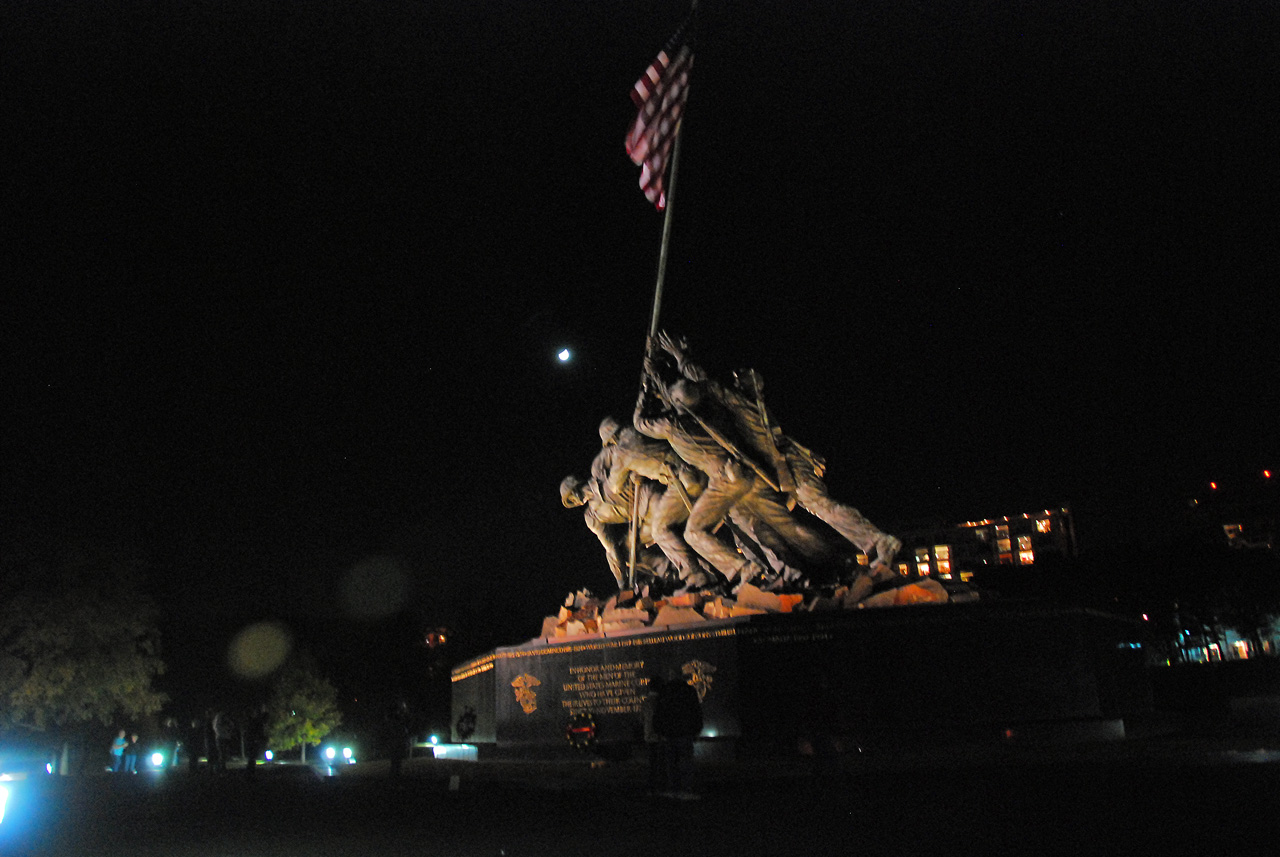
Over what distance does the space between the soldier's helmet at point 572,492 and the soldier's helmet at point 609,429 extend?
1.20 meters

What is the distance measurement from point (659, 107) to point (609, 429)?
19.0 feet

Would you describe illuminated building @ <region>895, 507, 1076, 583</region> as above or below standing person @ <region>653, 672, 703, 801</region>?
above

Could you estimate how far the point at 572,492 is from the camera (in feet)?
67.2

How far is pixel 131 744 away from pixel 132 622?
5.32 m

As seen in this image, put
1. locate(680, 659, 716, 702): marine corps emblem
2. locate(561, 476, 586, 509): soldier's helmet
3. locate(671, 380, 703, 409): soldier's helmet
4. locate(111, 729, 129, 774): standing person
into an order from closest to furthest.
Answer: locate(680, 659, 716, 702): marine corps emblem
locate(671, 380, 703, 409): soldier's helmet
locate(561, 476, 586, 509): soldier's helmet
locate(111, 729, 129, 774): standing person

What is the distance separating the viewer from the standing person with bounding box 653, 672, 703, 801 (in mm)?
8969

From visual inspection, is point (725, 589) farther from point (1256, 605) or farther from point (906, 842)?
point (1256, 605)

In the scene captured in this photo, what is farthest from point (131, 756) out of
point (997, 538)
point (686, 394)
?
point (997, 538)

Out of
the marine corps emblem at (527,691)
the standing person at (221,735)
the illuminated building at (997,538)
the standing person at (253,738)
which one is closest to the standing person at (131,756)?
the standing person at (221,735)

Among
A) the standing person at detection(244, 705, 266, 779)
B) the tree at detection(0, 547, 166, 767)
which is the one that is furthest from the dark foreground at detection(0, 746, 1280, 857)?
the tree at detection(0, 547, 166, 767)

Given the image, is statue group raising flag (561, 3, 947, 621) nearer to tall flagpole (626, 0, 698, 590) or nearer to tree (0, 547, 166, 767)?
tall flagpole (626, 0, 698, 590)

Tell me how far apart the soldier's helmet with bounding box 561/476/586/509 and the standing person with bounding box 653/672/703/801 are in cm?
1127

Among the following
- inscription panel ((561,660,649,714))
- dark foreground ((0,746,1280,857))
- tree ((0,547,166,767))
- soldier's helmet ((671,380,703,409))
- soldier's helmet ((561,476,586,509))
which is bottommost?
dark foreground ((0,746,1280,857))

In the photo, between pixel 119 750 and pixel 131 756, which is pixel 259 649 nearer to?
pixel 131 756
